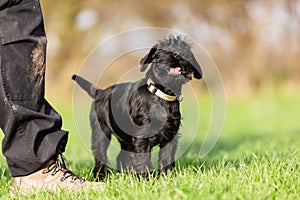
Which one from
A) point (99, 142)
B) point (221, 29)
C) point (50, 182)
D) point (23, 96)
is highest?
point (221, 29)

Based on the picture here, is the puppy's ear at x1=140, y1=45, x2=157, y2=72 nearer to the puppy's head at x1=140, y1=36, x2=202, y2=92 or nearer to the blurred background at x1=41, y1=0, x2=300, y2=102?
the puppy's head at x1=140, y1=36, x2=202, y2=92

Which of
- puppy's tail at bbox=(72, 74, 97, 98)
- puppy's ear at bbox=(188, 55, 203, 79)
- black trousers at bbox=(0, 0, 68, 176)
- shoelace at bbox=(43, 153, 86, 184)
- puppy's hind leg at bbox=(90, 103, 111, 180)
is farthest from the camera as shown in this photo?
puppy's tail at bbox=(72, 74, 97, 98)

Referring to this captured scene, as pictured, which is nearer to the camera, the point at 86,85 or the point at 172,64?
the point at 172,64

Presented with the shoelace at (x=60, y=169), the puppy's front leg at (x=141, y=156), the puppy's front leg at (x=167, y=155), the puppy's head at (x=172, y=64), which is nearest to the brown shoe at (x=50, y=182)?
the shoelace at (x=60, y=169)

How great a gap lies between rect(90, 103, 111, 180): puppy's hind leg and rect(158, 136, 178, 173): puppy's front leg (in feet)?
2.08

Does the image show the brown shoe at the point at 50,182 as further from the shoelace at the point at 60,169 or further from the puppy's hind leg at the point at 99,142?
the puppy's hind leg at the point at 99,142

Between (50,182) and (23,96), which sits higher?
(23,96)

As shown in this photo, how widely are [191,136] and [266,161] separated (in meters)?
Answer: 1.56

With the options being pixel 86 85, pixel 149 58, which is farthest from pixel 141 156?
pixel 86 85

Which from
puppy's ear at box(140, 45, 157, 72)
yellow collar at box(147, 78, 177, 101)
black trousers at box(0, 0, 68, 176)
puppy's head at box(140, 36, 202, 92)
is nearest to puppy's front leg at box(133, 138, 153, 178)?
yellow collar at box(147, 78, 177, 101)

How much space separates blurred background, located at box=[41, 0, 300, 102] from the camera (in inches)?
869

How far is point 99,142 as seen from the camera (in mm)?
4230

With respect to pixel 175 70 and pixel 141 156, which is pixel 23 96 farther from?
pixel 175 70

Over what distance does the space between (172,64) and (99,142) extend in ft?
3.53
